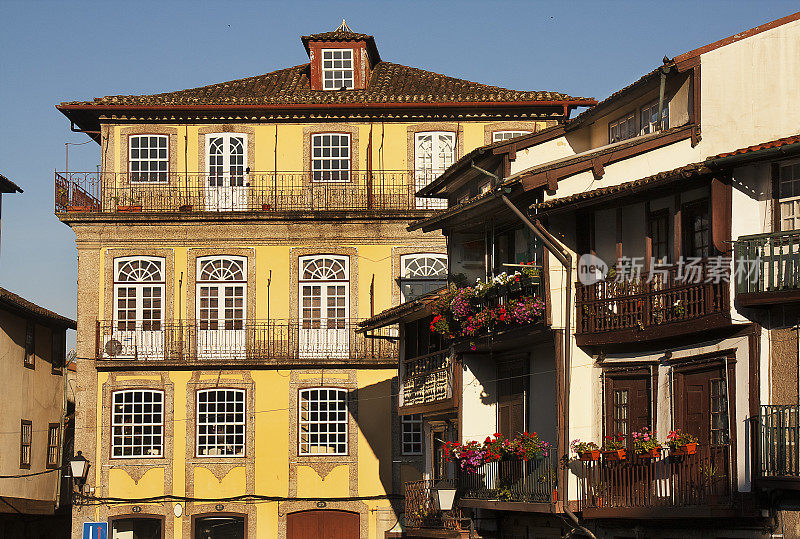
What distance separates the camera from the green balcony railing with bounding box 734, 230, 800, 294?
21.7 metres

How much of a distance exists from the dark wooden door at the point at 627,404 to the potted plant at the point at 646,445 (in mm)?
911

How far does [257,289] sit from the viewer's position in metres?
42.5

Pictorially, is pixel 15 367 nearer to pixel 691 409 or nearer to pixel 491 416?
pixel 491 416

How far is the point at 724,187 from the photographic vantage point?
23.1 metres

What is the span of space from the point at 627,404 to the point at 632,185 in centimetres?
424

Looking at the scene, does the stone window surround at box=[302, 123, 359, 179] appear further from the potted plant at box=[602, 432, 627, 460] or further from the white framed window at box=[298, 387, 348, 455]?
the potted plant at box=[602, 432, 627, 460]

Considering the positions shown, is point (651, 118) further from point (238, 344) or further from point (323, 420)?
point (238, 344)

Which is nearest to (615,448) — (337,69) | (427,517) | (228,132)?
(427,517)

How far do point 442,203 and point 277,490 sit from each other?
1021 centimetres

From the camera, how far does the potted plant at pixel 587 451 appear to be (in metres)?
25.1

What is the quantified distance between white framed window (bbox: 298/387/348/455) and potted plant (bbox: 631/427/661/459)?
1829 centimetres

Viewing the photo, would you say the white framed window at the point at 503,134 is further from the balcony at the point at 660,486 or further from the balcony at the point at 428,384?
the balcony at the point at 660,486

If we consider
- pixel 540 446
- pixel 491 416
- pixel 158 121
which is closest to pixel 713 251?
pixel 540 446

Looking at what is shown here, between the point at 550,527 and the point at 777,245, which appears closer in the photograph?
the point at 777,245
